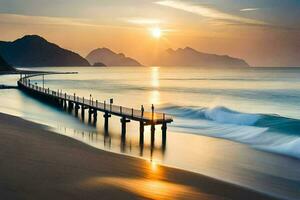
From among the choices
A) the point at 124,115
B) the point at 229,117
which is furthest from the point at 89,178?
the point at 229,117

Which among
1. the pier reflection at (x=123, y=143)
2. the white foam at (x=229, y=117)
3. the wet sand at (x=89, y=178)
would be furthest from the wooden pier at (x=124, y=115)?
the white foam at (x=229, y=117)

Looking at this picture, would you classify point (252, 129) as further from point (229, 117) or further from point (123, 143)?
point (123, 143)

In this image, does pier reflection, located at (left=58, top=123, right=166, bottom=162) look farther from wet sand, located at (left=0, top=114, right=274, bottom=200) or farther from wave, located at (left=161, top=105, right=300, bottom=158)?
wave, located at (left=161, top=105, right=300, bottom=158)

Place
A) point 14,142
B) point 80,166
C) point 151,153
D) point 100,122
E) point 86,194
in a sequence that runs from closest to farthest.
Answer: point 86,194, point 80,166, point 14,142, point 151,153, point 100,122

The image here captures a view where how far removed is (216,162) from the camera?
19.6 metres

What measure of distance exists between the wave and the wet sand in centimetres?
1000

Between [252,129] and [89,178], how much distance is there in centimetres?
2119

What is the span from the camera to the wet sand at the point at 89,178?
37.8 ft

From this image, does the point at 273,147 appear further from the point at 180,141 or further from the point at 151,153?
the point at 151,153

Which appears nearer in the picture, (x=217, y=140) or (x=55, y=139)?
(x=55, y=139)

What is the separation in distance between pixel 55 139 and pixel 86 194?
1108 cm

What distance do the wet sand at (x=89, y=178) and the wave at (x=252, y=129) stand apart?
1000 cm

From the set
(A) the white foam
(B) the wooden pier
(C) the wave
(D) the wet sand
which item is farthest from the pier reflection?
(A) the white foam

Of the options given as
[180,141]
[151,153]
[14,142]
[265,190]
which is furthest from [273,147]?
[14,142]
